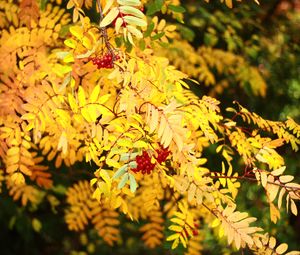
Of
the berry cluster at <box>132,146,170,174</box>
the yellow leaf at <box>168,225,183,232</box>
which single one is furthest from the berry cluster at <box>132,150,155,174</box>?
the yellow leaf at <box>168,225,183,232</box>

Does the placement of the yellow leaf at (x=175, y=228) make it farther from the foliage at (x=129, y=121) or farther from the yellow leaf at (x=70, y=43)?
the yellow leaf at (x=70, y=43)

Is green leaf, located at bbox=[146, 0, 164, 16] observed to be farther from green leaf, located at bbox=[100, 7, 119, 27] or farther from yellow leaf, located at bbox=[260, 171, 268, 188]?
yellow leaf, located at bbox=[260, 171, 268, 188]

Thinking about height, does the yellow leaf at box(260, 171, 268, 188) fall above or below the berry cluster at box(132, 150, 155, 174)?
below

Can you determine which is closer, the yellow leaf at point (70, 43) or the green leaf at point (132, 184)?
the green leaf at point (132, 184)

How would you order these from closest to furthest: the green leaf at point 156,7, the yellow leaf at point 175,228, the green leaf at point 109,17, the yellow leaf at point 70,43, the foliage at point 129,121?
the green leaf at point 109,17, the foliage at point 129,121, the yellow leaf at point 70,43, the green leaf at point 156,7, the yellow leaf at point 175,228

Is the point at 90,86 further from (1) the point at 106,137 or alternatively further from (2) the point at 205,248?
(2) the point at 205,248

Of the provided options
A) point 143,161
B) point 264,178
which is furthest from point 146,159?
point 264,178

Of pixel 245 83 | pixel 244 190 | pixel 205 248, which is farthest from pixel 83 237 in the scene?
pixel 245 83

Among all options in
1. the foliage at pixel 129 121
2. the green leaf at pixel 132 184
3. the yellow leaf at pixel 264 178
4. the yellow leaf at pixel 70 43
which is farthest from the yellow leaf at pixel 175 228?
the yellow leaf at pixel 70 43

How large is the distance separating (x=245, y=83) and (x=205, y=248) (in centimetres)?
204

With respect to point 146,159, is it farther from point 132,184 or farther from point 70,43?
point 70,43

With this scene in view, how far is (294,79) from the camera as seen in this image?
4.14 m

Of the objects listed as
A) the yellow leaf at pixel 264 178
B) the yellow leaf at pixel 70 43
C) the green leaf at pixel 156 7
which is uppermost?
the green leaf at pixel 156 7

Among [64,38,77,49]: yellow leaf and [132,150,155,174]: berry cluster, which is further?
[64,38,77,49]: yellow leaf
